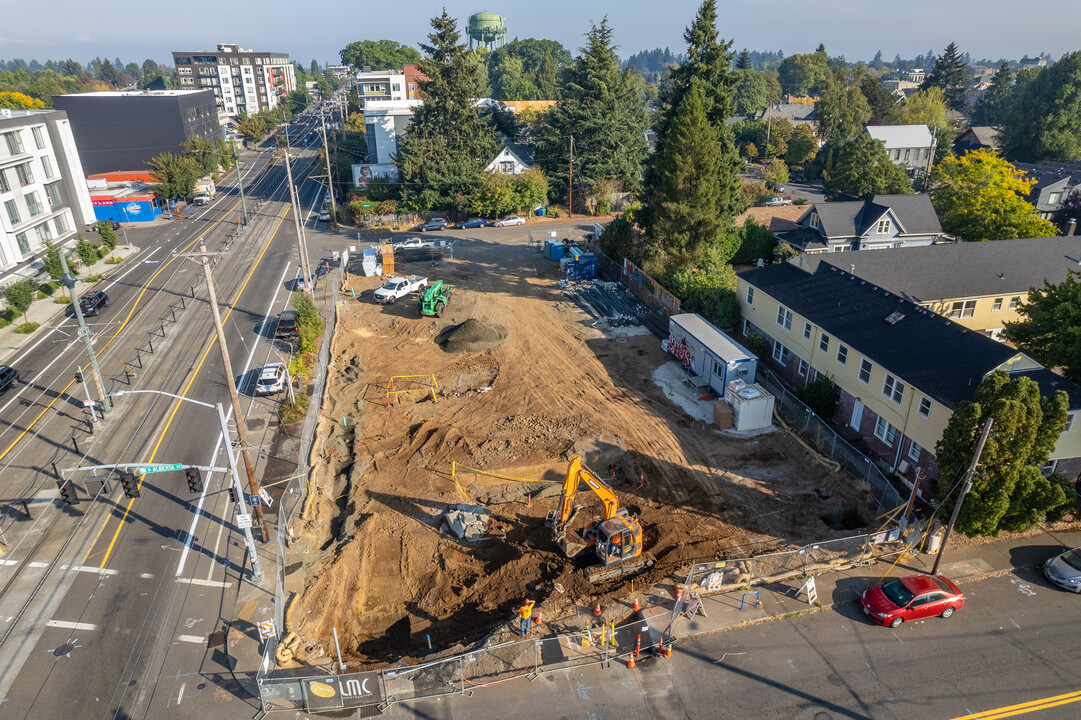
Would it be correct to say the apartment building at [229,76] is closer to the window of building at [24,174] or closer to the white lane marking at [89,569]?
the window of building at [24,174]

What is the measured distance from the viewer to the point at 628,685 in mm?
19000

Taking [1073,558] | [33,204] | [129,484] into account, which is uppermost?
[33,204]

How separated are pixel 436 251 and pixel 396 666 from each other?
48.6m

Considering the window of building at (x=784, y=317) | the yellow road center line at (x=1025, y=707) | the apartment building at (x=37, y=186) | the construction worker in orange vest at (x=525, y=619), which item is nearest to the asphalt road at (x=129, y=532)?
the construction worker in orange vest at (x=525, y=619)

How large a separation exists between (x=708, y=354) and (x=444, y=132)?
53.0 meters

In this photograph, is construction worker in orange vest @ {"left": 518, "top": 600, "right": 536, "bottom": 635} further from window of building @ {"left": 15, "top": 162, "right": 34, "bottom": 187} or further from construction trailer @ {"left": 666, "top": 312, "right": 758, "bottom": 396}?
window of building @ {"left": 15, "top": 162, "right": 34, "bottom": 187}

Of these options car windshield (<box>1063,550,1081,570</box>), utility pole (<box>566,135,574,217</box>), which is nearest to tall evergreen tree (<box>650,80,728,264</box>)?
car windshield (<box>1063,550,1081,570</box>)

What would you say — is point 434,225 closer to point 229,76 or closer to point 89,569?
point 89,569

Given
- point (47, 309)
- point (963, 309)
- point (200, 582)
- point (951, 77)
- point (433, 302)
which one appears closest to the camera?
point (200, 582)

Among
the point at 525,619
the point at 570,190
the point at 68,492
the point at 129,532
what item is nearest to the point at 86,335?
the point at 68,492

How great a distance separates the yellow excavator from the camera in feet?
76.3

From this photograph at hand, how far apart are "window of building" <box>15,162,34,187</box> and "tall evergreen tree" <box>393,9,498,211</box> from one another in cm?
3565

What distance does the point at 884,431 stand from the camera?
29.7m

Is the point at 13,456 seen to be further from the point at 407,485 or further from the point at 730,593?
the point at 730,593
